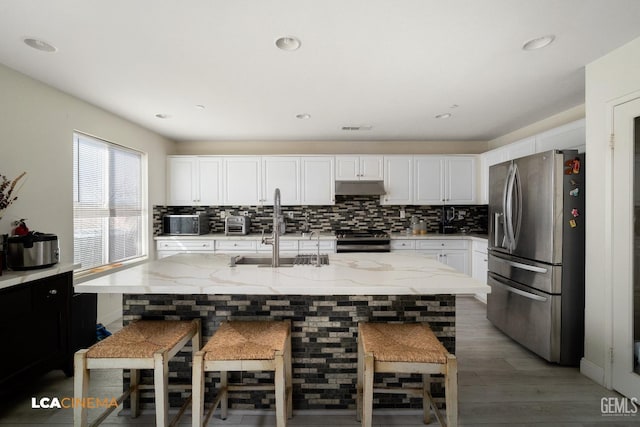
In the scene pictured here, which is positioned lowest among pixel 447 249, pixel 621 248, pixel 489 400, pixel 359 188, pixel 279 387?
pixel 489 400

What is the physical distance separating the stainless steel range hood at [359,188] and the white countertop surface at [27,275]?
3395 mm

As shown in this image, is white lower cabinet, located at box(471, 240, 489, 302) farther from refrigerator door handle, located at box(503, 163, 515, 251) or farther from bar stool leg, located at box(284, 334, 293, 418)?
bar stool leg, located at box(284, 334, 293, 418)

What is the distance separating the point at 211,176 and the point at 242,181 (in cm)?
50

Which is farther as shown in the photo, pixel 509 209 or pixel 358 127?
pixel 358 127

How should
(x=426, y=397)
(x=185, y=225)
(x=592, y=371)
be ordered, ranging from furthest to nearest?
(x=185, y=225) < (x=592, y=371) < (x=426, y=397)

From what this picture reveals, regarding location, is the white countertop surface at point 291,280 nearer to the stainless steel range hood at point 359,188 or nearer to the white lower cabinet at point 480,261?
the white lower cabinet at point 480,261

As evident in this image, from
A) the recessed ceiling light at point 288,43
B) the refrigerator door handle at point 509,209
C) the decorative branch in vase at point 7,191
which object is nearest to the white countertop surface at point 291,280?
the decorative branch in vase at point 7,191

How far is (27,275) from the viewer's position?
204cm

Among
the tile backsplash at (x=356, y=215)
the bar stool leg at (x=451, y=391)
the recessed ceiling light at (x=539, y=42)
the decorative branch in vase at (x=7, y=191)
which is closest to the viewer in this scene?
the bar stool leg at (x=451, y=391)

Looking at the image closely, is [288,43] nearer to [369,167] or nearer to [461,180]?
[369,167]

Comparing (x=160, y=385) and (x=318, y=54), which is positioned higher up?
(x=318, y=54)

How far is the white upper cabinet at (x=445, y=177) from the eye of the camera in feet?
15.7

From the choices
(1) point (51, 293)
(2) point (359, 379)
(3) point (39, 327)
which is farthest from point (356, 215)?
(3) point (39, 327)

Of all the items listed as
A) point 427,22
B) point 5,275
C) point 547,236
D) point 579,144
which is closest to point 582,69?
point 579,144
